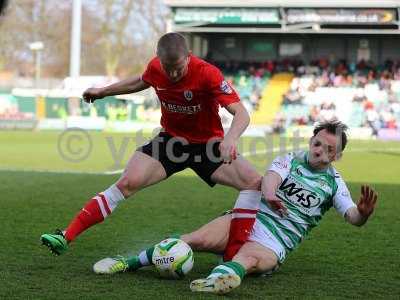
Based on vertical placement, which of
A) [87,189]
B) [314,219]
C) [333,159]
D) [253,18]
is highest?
[253,18]

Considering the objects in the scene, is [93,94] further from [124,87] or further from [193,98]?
[193,98]

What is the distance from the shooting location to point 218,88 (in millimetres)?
5934

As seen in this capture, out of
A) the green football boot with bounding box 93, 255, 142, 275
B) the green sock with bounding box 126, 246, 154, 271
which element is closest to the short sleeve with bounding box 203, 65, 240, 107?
the green sock with bounding box 126, 246, 154, 271

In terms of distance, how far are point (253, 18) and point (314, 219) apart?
37.2m

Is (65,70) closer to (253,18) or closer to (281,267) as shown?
(253,18)

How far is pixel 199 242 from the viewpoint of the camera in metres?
5.80

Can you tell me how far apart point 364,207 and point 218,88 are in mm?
1365

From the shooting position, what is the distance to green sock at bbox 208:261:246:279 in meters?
5.07

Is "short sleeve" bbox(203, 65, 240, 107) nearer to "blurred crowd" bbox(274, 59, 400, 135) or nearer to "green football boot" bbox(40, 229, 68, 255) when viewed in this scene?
"green football boot" bbox(40, 229, 68, 255)

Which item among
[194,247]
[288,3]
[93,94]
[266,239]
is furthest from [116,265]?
[288,3]

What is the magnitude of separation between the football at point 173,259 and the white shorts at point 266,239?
462 mm

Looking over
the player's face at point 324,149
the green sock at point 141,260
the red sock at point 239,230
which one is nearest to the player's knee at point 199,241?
the red sock at point 239,230

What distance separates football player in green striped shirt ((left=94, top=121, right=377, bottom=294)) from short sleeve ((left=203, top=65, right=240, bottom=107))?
0.57 metres

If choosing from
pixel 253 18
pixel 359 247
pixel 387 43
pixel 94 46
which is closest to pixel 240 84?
pixel 253 18
